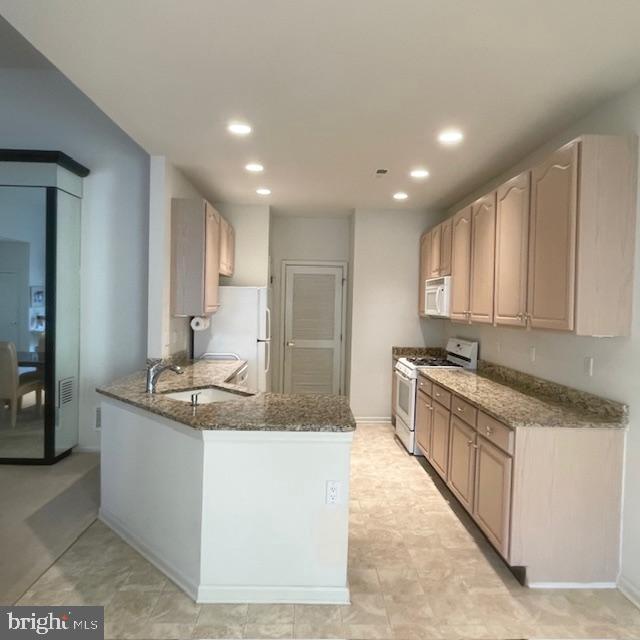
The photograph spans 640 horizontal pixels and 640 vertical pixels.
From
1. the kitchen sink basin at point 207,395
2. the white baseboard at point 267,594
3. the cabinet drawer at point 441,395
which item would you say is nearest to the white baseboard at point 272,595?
the white baseboard at point 267,594

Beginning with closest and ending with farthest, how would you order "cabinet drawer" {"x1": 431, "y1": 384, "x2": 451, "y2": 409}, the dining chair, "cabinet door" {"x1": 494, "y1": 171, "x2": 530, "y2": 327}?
"cabinet door" {"x1": 494, "y1": 171, "x2": 530, "y2": 327} < "cabinet drawer" {"x1": 431, "y1": 384, "x2": 451, "y2": 409} < the dining chair

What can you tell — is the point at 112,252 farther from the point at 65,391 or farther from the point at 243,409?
the point at 243,409

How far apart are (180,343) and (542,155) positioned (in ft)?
11.0

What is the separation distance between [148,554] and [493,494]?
6.34 ft

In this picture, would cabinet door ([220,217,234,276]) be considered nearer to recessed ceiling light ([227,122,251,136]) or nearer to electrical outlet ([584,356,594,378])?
recessed ceiling light ([227,122,251,136])

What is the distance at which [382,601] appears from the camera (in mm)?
2115

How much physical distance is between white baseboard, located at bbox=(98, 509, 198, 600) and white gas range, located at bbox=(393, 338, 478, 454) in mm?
2544

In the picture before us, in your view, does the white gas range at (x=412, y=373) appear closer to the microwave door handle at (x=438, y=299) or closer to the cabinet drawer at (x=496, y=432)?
the microwave door handle at (x=438, y=299)

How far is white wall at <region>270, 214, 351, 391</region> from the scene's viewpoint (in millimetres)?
5828

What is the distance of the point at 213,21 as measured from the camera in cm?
177

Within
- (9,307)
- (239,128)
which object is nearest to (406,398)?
(239,128)

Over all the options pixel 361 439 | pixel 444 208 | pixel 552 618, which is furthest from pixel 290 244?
pixel 552 618

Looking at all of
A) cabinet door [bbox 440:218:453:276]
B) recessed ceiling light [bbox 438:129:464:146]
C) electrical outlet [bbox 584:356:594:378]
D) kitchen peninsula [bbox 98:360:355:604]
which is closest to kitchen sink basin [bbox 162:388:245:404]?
kitchen peninsula [bbox 98:360:355:604]

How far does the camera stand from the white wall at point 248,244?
5.15m
